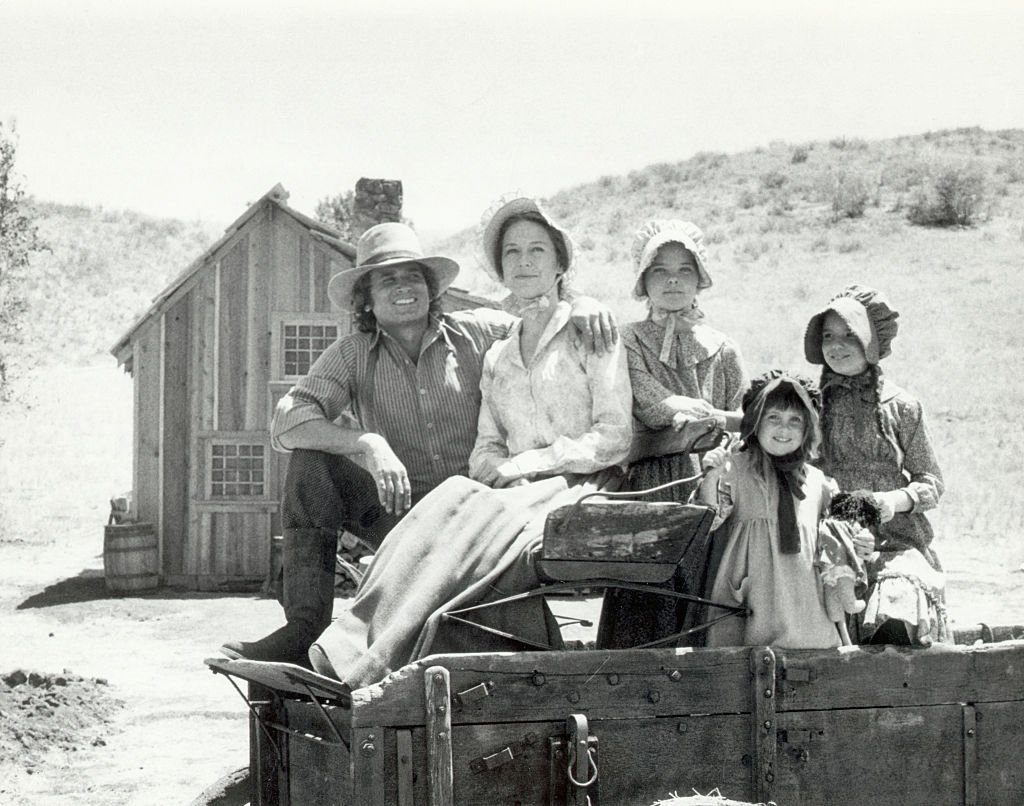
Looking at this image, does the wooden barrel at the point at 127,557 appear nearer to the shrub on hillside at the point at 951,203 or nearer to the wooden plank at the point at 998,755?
the wooden plank at the point at 998,755

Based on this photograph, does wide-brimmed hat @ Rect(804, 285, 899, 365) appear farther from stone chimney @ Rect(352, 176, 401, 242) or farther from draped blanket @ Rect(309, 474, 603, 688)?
stone chimney @ Rect(352, 176, 401, 242)

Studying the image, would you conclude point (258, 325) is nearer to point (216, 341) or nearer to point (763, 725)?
point (216, 341)

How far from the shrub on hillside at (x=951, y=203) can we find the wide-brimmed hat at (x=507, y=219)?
39.6m

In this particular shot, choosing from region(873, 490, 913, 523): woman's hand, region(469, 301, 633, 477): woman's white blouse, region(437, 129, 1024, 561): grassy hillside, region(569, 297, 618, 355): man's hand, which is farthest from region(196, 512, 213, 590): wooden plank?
region(873, 490, 913, 523): woman's hand

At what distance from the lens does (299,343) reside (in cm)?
1508

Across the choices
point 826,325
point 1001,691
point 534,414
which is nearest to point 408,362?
point 534,414

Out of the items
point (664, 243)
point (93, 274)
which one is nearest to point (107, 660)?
point (664, 243)

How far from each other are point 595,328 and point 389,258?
1.01 meters

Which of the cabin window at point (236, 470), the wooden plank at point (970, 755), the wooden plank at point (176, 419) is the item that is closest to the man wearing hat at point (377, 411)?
the wooden plank at point (970, 755)

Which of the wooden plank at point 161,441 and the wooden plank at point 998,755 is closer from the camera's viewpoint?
the wooden plank at point 998,755

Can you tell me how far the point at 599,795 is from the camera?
3492mm

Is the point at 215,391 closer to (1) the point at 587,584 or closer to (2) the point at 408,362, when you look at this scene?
(2) the point at 408,362

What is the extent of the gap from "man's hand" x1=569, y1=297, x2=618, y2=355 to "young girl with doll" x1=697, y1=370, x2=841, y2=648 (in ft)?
2.37

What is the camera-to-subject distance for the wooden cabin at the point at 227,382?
1500 centimetres
